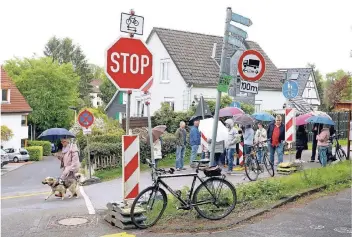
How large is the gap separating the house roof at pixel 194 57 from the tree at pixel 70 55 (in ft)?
184

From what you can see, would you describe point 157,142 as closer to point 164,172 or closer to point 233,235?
point 164,172

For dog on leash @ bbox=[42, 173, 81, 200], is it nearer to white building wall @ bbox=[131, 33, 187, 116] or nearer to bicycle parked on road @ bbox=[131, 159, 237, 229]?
bicycle parked on road @ bbox=[131, 159, 237, 229]

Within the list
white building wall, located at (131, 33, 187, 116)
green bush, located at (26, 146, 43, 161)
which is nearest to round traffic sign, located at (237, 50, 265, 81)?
white building wall, located at (131, 33, 187, 116)

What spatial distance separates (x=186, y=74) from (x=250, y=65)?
22758mm

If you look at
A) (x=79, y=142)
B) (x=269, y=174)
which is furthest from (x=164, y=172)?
(x=79, y=142)

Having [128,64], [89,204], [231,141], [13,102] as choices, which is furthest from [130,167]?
[13,102]

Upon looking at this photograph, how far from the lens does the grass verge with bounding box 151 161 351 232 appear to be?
7.70 m

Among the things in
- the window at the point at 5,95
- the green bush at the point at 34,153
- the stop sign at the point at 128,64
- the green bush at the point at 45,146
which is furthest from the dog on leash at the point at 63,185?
the green bush at the point at 45,146

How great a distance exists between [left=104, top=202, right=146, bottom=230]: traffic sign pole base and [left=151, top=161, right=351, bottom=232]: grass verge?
0.32 m

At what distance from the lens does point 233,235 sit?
7062mm

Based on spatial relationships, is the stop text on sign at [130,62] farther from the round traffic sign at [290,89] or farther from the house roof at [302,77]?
the house roof at [302,77]

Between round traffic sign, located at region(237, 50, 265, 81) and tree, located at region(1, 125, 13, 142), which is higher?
round traffic sign, located at region(237, 50, 265, 81)

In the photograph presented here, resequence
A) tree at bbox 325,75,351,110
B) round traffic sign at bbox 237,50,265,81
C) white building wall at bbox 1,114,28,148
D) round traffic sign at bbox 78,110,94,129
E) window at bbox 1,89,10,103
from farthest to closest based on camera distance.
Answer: tree at bbox 325,75,351,110 < window at bbox 1,89,10,103 < white building wall at bbox 1,114,28,148 < round traffic sign at bbox 78,110,94,129 < round traffic sign at bbox 237,50,265,81

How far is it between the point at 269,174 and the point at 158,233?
758 cm
